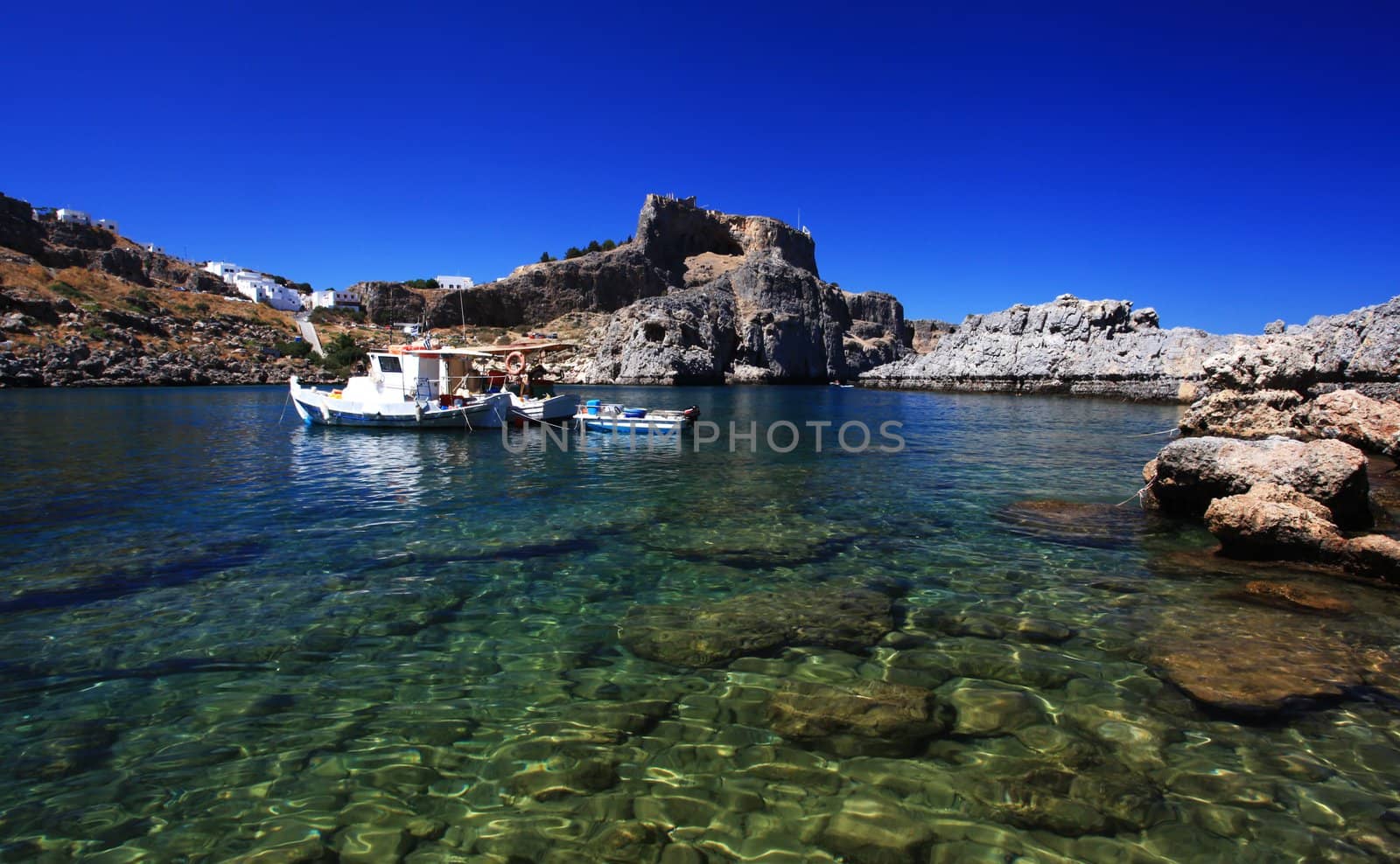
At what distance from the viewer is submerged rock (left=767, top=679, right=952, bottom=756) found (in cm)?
476

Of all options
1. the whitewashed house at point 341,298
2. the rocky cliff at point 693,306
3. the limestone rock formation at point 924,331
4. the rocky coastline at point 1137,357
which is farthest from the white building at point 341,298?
the limestone rock formation at point 924,331

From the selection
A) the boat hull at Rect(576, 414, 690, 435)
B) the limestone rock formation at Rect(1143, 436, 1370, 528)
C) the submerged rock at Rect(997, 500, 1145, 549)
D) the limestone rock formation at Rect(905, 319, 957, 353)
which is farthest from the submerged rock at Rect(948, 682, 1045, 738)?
the limestone rock formation at Rect(905, 319, 957, 353)

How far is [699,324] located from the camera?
343ft

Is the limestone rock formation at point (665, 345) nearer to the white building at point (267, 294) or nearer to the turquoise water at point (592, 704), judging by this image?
the white building at point (267, 294)

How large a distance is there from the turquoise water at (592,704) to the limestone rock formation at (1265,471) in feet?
3.41

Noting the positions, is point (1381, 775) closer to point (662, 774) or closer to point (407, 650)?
point (662, 774)

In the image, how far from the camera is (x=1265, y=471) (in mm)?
9922

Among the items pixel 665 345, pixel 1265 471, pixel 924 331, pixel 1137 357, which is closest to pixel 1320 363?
pixel 1265 471

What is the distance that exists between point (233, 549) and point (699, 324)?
96.9m

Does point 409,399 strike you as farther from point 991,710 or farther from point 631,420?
point 991,710

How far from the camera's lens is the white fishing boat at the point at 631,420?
92.4 ft

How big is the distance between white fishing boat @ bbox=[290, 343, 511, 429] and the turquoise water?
55.7 feet

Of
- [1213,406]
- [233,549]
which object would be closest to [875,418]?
[1213,406]

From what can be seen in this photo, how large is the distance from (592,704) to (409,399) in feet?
90.5
